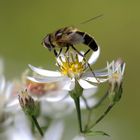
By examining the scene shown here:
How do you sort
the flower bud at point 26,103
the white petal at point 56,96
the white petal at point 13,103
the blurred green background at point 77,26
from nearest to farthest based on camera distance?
the flower bud at point 26,103
the white petal at point 13,103
the white petal at point 56,96
the blurred green background at point 77,26

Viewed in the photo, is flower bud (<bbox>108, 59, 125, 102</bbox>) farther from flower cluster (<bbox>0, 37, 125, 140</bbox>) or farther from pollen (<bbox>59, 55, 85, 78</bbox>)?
pollen (<bbox>59, 55, 85, 78</bbox>)

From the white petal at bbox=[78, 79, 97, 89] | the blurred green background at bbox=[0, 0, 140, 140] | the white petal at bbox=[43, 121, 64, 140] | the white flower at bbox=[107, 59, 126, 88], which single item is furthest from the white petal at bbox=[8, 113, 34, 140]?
the blurred green background at bbox=[0, 0, 140, 140]

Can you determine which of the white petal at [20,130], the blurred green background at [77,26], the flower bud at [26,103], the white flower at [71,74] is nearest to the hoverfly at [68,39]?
the white flower at [71,74]

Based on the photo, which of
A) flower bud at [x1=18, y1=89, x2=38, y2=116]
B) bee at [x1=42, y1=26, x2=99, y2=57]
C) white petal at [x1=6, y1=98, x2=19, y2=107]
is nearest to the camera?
flower bud at [x1=18, y1=89, x2=38, y2=116]

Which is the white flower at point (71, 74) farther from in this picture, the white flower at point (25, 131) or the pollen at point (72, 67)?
the white flower at point (25, 131)

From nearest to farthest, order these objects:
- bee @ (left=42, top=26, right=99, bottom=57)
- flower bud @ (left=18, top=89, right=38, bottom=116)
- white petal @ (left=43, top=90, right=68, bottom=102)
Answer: flower bud @ (left=18, top=89, right=38, bottom=116) → bee @ (left=42, top=26, right=99, bottom=57) → white petal @ (left=43, top=90, right=68, bottom=102)

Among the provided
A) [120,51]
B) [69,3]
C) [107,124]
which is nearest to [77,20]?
[69,3]

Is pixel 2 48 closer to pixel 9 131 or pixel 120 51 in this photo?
pixel 120 51

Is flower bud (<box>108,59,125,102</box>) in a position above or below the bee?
below
